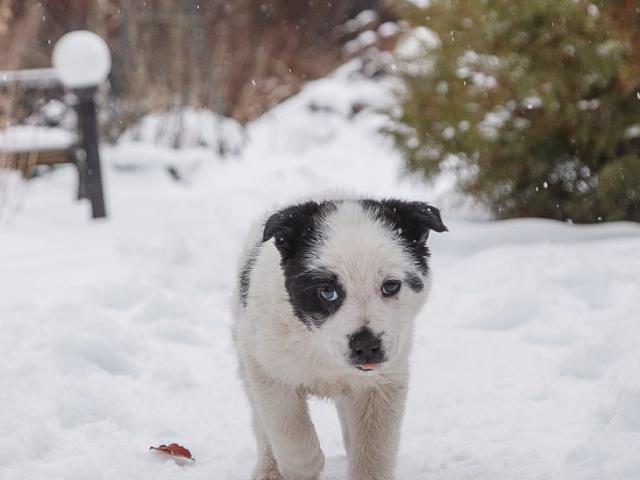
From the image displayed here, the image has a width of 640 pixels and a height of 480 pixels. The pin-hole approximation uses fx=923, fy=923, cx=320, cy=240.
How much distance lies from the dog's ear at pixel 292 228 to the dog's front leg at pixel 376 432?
62 cm

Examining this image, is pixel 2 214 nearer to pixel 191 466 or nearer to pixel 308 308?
pixel 191 466

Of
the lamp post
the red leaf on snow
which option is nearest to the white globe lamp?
the lamp post

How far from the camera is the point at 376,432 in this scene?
3484 mm

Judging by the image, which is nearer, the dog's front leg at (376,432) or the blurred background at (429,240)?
the dog's front leg at (376,432)

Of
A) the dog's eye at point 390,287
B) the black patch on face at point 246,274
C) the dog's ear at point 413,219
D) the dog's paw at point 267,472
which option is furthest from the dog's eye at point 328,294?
the dog's paw at point 267,472

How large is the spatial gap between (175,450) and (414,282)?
1.32m

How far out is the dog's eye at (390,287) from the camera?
3.21m

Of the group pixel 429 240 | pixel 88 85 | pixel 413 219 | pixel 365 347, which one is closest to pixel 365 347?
pixel 365 347

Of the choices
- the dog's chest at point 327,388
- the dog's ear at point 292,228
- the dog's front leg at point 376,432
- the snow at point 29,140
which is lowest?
the snow at point 29,140

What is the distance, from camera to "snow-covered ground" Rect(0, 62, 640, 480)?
3844 millimetres

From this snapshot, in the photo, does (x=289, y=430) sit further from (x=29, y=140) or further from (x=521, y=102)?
(x=29, y=140)

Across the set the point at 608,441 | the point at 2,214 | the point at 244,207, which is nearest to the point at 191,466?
the point at 608,441

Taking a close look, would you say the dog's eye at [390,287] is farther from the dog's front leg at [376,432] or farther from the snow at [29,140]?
the snow at [29,140]

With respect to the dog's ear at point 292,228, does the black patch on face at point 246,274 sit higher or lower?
lower
